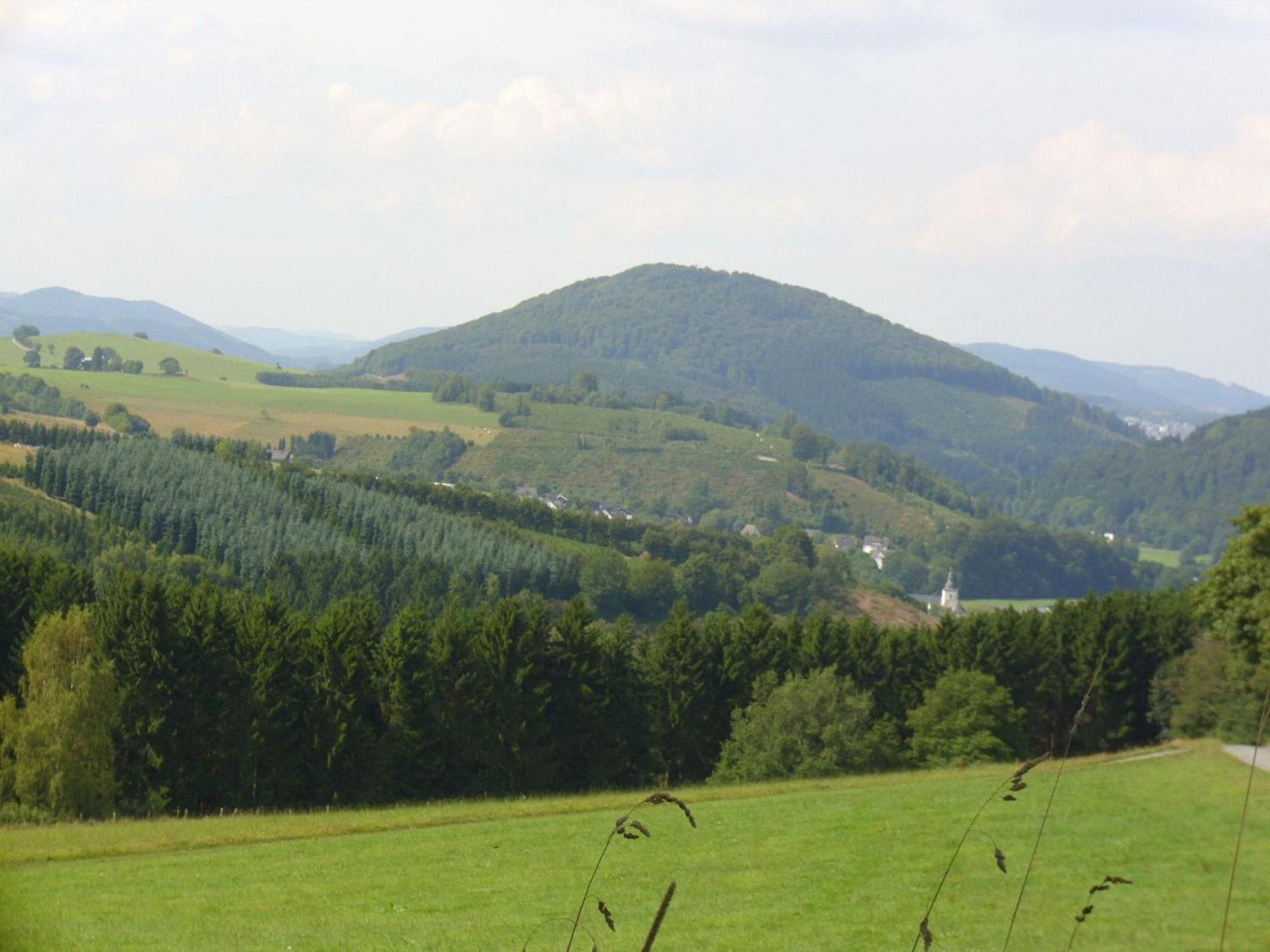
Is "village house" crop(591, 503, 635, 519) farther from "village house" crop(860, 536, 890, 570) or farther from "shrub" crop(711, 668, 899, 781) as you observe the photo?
"shrub" crop(711, 668, 899, 781)

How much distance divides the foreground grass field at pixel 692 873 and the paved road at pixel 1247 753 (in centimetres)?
54

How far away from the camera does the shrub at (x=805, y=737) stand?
3922cm

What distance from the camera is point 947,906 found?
1306cm

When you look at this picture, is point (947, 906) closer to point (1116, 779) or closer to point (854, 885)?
point (854, 885)

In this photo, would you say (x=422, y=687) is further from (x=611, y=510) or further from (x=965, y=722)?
(x=611, y=510)

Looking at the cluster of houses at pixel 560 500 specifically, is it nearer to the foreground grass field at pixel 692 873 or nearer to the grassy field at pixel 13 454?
the grassy field at pixel 13 454

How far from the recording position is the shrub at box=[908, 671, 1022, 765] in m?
42.2

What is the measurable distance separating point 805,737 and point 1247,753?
1342 cm

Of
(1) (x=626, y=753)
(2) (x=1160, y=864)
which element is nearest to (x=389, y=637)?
(1) (x=626, y=753)

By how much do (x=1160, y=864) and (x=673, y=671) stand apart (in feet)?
97.5

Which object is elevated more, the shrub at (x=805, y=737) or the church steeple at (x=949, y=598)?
the shrub at (x=805, y=737)

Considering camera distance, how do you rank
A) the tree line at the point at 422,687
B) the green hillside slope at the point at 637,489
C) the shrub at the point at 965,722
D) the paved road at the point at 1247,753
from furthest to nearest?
the green hillside slope at the point at 637,489
the shrub at the point at 965,722
the tree line at the point at 422,687
the paved road at the point at 1247,753

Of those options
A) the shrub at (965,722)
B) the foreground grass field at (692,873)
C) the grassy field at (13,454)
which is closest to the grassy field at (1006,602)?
the grassy field at (13,454)

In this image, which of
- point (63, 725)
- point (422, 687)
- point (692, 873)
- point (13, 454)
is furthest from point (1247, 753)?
point (13, 454)
